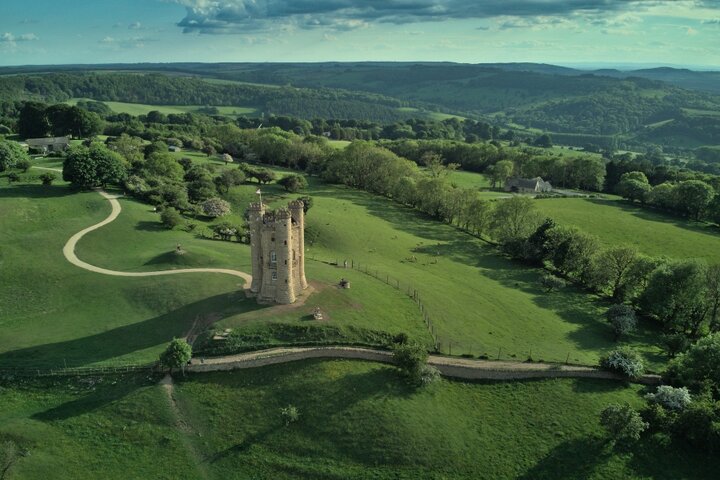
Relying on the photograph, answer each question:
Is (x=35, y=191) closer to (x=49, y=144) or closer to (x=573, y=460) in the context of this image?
(x=49, y=144)

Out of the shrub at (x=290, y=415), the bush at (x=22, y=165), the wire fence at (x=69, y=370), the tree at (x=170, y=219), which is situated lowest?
the shrub at (x=290, y=415)

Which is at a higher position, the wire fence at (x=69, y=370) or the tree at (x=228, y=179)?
the tree at (x=228, y=179)

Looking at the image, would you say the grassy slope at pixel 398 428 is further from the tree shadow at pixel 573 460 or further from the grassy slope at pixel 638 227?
the grassy slope at pixel 638 227

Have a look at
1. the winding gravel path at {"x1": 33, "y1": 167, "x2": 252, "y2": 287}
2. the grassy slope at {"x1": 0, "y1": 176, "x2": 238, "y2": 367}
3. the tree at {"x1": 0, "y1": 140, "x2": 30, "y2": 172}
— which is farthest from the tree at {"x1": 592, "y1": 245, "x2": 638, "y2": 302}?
the tree at {"x1": 0, "y1": 140, "x2": 30, "y2": 172}

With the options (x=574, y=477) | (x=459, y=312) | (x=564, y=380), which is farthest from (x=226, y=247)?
(x=574, y=477)

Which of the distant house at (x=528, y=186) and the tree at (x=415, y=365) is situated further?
the distant house at (x=528, y=186)

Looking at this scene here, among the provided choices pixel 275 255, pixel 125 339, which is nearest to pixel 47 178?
pixel 125 339

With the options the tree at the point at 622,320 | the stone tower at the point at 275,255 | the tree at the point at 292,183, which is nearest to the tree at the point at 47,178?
the tree at the point at 292,183
